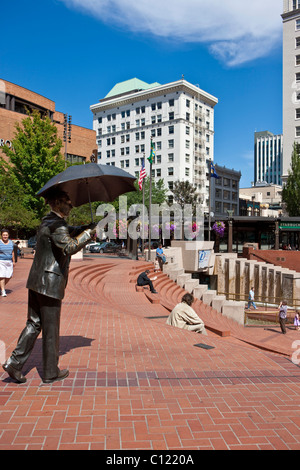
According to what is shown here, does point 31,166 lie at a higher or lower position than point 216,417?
higher

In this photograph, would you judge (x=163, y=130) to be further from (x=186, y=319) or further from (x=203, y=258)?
(x=186, y=319)

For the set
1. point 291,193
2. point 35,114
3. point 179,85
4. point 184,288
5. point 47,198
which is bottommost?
point 184,288

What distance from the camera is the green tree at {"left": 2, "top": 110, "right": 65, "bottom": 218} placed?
2984cm

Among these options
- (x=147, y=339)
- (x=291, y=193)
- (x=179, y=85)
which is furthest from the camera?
(x=179, y=85)

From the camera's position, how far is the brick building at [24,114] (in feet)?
150

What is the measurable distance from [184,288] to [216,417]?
14.5 metres

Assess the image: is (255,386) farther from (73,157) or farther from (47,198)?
(73,157)

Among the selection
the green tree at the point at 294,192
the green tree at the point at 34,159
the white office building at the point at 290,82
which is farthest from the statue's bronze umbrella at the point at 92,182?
the white office building at the point at 290,82

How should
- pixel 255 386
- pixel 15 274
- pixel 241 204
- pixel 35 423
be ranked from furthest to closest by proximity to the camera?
pixel 241 204 < pixel 15 274 < pixel 255 386 < pixel 35 423

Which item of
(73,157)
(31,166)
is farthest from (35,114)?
(73,157)

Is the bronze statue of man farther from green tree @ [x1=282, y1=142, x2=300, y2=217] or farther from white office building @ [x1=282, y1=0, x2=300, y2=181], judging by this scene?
white office building @ [x1=282, y1=0, x2=300, y2=181]

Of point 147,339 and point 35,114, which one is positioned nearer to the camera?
point 147,339

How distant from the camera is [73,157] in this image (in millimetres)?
58438

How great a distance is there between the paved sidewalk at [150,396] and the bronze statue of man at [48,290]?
12.4 inches
